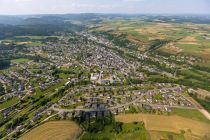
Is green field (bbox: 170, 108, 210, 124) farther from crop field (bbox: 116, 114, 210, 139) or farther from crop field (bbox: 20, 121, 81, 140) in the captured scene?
crop field (bbox: 20, 121, 81, 140)

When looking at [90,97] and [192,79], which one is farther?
[192,79]

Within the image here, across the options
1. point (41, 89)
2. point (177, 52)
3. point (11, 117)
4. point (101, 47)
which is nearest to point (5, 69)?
point (41, 89)

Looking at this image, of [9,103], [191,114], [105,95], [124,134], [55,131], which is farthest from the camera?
[105,95]

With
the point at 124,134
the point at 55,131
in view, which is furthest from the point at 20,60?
the point at 124,134

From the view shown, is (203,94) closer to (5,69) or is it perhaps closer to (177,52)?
(177,52)

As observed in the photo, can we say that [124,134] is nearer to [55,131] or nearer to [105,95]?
[55,131]

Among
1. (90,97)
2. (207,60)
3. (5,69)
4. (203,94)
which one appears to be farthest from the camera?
(207,60)
